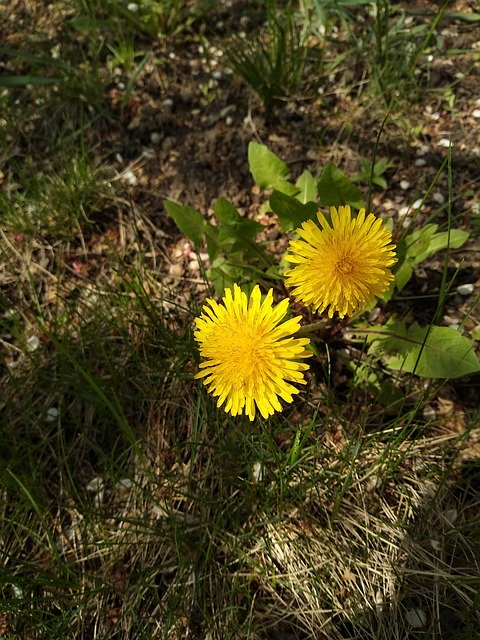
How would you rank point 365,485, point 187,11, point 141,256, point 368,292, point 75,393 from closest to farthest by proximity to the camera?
point 368,292, point 365,485, point 75,393, point 141,256, point 187,11

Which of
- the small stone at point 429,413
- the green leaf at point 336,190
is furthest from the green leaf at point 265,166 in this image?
the small stone at point 429,413

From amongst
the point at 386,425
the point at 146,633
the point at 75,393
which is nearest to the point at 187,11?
the point at 75,393

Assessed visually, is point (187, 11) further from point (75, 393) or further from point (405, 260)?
point (75, 393)

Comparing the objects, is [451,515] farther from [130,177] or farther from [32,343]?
[130,177]

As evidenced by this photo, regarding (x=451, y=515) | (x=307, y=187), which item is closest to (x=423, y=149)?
(x=307, y=187)

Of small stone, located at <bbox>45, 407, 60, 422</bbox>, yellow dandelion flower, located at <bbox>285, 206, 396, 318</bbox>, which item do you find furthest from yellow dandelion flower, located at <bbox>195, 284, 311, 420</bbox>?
small stone, located at <bbox>45, 407, 60, 422</bbox>

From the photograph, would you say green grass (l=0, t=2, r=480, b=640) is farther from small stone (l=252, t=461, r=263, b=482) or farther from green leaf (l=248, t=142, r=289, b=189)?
green leaf (l=248, t=142, r=289, b=189)
